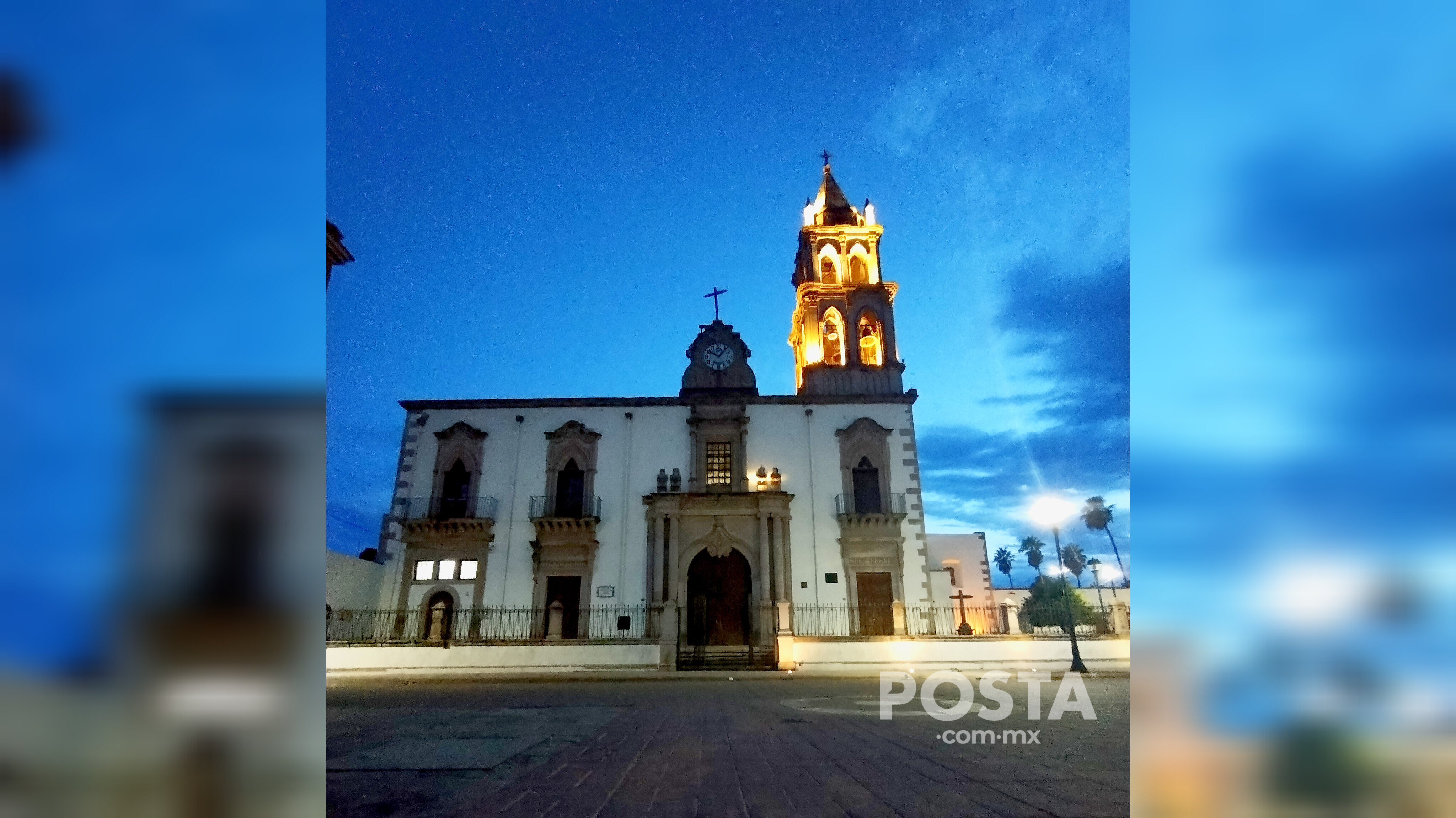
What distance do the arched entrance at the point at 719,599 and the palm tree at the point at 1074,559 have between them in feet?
39.0

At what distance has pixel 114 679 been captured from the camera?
93 centimetres

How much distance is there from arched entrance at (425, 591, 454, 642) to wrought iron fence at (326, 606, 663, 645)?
17mm

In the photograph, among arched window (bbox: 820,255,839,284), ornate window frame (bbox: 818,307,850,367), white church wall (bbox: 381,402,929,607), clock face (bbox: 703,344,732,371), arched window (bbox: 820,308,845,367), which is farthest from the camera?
arched window (bbox: 820,255,839,284)

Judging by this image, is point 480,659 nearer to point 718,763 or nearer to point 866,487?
point 866,487

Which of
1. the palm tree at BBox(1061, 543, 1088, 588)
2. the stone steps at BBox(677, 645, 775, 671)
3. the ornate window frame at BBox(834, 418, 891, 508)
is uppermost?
the ornate window frame at BBox(834, 418, 891, 508)

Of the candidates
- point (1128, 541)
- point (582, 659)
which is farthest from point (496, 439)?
point (1128, 541)

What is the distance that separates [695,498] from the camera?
20312 millimetres

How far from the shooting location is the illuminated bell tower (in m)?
22.2

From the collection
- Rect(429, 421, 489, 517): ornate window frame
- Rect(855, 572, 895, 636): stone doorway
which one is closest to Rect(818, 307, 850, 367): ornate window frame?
Rect(855, 572, 895, 636): stone doorway

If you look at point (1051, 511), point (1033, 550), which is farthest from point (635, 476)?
point (1033, 550)

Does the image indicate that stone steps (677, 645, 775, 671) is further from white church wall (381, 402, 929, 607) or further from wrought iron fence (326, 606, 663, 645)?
white church wall (381, 402, 929, 607)

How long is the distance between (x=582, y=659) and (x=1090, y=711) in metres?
12.0

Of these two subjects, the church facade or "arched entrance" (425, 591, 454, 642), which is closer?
"arched entrance" (425, 591, 454, 642)

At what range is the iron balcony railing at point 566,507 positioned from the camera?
20.7 m
